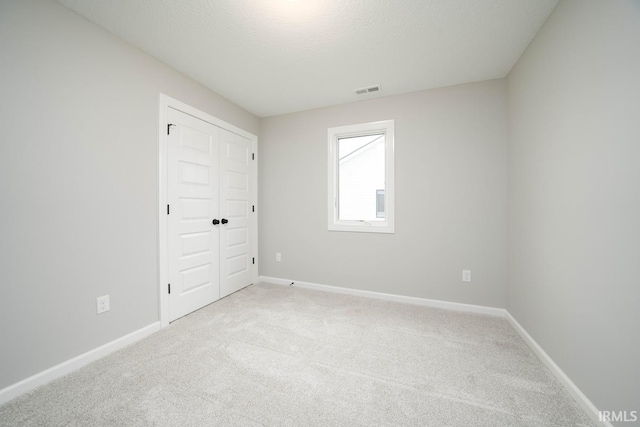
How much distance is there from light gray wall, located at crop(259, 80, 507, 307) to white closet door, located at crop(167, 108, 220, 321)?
1.03 m

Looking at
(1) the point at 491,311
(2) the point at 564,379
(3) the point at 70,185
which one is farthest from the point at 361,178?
(3) the point at 70,185

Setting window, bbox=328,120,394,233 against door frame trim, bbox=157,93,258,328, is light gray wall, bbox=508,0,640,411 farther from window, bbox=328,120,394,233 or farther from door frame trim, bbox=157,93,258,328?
door frame trim, bbox=157,93,258,328

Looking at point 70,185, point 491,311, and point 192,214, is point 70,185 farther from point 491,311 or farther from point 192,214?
point 491,311

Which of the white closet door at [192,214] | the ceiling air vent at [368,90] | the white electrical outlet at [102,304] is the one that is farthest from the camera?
the ceiling air vent at [368,90]

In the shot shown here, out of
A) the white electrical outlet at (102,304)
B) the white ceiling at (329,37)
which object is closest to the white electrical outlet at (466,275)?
the white ceiling at (329,37)

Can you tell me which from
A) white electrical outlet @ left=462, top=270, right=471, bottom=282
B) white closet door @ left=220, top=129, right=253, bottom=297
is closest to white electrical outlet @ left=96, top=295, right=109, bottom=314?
white closet door @ left=220, top=129, right=253, bottom=297

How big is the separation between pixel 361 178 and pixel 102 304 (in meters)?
2.92

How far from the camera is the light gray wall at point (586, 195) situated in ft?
3.62

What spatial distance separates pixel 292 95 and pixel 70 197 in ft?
7.80

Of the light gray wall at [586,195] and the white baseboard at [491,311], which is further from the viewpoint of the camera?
the white baseboard at [491,311]

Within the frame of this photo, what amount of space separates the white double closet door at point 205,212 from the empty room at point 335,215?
0.09 feet

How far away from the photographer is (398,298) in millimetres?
2967

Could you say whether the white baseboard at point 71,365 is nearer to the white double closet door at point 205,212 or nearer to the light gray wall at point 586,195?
the white double closet door at point 205,212

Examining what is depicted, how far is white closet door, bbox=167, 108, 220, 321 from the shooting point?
95.0 inches
